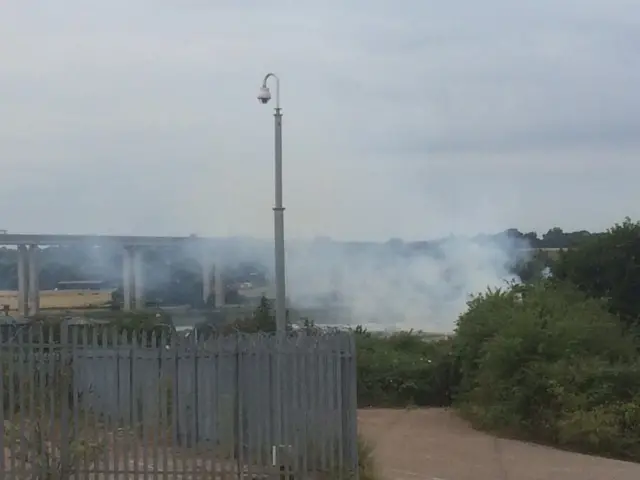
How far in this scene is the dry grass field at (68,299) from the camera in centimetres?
2802

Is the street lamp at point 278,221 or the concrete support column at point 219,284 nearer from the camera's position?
the street lamp at point 278,221

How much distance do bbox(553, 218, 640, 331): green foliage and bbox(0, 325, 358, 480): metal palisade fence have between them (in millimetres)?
14128

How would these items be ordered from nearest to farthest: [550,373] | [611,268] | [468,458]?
[468,458] < [550,373] < [611,268]

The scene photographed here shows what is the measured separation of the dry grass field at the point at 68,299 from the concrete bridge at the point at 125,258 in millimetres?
468

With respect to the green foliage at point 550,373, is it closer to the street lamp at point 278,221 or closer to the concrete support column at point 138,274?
the street lamp at point 278,221

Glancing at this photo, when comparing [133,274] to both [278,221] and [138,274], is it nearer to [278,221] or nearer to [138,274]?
[138,274]

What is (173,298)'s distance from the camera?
94.6 ft

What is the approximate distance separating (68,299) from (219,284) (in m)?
4.84

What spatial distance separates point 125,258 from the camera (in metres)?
28.4

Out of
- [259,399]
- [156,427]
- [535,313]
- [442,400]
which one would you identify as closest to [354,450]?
[259,399]

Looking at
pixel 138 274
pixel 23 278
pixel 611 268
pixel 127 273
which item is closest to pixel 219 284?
pixel 138 274

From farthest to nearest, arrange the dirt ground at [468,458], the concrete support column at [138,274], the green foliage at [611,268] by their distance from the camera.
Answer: the concrete support column at [138,274], the green foliage at [611,268], the dirt ground at [468,458]

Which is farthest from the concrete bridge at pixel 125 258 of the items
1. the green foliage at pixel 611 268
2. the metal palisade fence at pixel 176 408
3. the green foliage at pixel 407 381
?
the metal palisade fence at pixel 176 408

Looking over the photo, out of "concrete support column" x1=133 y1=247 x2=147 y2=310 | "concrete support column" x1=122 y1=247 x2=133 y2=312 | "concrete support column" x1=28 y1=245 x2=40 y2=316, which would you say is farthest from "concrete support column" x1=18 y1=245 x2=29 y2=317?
"concrete support column" x1=133 y1=247 x2=147 y2=310
